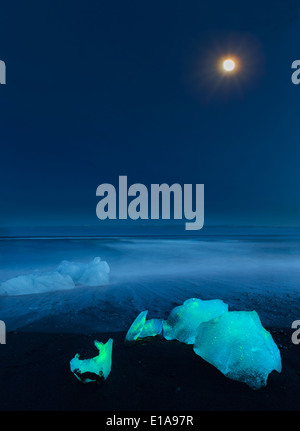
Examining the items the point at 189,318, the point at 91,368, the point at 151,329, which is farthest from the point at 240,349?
the point at 91,368

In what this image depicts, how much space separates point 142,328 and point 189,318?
1.68 feet

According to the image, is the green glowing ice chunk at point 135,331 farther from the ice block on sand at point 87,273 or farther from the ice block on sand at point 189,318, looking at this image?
the ice block on sand at point 87,273

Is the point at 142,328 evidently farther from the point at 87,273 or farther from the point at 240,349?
the point at 87,273

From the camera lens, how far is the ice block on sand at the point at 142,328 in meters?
2.27

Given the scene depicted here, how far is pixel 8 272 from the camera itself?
6.71m

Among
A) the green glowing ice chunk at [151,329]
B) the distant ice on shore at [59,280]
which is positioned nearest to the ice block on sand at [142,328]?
the green glowing ice chunk at [151,329]

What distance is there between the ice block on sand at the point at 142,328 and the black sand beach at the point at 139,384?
0.33 ft

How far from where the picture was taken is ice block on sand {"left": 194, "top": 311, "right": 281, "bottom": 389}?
1663 millimetres

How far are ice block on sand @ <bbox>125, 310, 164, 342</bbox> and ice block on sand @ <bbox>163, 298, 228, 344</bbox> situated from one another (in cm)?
9

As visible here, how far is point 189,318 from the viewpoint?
2.31 meters

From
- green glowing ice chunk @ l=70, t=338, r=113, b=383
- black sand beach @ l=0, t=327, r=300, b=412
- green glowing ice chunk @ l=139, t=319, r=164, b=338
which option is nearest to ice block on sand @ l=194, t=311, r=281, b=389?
black sand beach @ l=0, t=327, r=300, b=412

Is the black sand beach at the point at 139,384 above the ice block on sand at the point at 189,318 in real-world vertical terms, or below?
below
